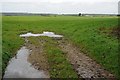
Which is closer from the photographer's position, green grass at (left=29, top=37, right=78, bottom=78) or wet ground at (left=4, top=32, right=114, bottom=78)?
green grass at (left=29, top=37, right=78, bottom=78)

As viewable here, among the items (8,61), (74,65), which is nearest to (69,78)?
(74,65)

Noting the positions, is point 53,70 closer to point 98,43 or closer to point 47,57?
point 47,57

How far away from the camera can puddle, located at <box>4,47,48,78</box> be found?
17000mm

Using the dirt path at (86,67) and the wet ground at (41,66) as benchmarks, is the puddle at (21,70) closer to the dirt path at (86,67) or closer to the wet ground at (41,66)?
the wet ground at (41,66)

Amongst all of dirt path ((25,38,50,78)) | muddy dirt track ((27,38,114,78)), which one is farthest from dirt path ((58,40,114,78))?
dirt path ((25,38,50,78))

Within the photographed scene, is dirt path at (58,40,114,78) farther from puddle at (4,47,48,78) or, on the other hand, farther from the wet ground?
puddle at (4,47,48,78)

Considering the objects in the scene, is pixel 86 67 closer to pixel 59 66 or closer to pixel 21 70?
pixel 59 66

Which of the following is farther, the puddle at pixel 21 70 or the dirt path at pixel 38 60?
the dirt path at pixel 38 60

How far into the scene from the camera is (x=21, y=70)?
18375 mm

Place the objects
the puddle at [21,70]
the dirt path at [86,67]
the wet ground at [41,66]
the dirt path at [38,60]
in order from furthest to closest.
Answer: the dirt path at [38,60] < the wet ground at [41,66] < the dirt path at [86,67] < the puddle at [21,70]

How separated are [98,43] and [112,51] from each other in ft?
13.9

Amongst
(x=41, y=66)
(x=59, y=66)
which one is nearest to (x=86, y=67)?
(x=59, y=66)

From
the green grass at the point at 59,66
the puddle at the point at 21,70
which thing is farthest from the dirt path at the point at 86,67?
the puddle at the point at 21,70

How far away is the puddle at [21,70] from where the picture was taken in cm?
1700
